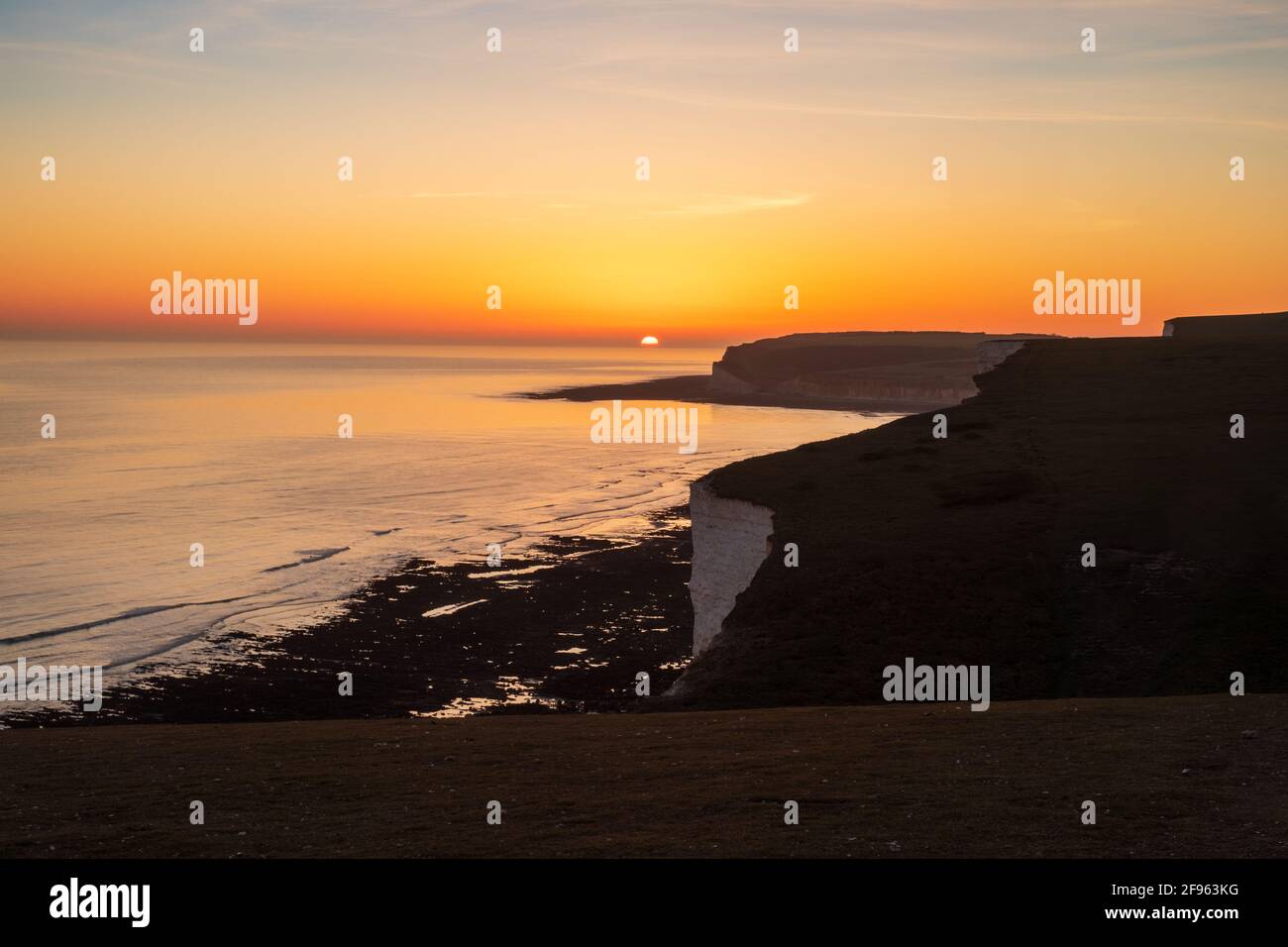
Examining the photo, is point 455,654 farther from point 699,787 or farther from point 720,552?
point 699,787

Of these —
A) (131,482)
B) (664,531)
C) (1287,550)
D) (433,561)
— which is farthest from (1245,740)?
(131,482)

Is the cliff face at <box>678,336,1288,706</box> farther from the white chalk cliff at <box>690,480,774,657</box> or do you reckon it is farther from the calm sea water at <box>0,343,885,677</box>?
the calm sea water at <box>0,343,885,677</box>

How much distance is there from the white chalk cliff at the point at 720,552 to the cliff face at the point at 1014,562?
0.12m

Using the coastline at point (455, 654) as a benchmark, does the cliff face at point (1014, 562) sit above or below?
above

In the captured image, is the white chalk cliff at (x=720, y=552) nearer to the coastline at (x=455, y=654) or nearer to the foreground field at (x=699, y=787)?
the coastline at (x=455, y=654)

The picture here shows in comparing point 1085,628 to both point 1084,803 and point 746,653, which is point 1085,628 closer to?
point 746,653

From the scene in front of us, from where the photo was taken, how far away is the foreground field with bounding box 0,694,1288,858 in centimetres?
1531

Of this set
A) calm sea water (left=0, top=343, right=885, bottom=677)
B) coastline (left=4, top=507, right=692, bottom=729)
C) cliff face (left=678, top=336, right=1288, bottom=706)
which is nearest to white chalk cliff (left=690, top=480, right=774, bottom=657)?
cliff face (left=678, top=336, right=1288, bottom=706)

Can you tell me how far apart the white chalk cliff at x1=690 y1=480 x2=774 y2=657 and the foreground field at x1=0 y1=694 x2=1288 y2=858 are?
803 inches

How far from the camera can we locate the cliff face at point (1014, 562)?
33781mm

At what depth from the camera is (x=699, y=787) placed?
18828 mm

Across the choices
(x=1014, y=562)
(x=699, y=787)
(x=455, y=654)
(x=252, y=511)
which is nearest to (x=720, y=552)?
(x=455, y=654)

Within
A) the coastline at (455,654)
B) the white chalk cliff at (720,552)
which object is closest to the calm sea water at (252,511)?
the coastline at (455,654)
